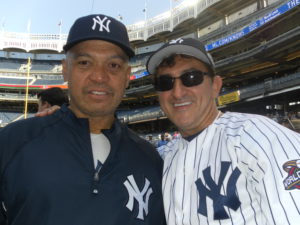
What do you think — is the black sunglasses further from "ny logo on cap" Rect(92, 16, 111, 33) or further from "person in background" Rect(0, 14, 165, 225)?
"ny logo on cap" Rect(92, 16, 111, 33)

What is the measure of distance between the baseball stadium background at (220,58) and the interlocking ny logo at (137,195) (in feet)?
41.9

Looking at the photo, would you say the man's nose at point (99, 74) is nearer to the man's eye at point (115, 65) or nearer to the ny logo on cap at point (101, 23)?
the man's eye at point (115, 65)

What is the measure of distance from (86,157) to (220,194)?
985 millimetres

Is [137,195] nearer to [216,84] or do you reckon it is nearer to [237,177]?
[237,177]

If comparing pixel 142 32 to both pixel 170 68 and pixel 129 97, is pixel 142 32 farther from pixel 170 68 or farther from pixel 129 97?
pixel 170 68

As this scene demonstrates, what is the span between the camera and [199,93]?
2.46m

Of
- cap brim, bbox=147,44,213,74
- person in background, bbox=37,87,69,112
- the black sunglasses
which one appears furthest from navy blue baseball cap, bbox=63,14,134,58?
person in background, bbox=37,87,69,112

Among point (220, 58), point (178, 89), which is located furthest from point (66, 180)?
point (220, 58)

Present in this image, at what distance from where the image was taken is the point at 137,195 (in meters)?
2.04

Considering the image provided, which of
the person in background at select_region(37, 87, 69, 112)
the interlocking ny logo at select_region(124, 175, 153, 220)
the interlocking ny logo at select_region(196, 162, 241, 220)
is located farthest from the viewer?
the person in background at select_region(37, 87, 69, 112)

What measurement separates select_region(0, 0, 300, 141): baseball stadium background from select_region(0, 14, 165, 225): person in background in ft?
41.9

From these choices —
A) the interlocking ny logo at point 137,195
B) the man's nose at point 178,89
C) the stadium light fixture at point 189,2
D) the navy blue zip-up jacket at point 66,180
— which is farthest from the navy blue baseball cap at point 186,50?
the stadium light fixture at point 189,2

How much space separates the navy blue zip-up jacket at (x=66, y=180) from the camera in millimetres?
1757

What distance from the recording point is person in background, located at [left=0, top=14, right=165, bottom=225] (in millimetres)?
1773
